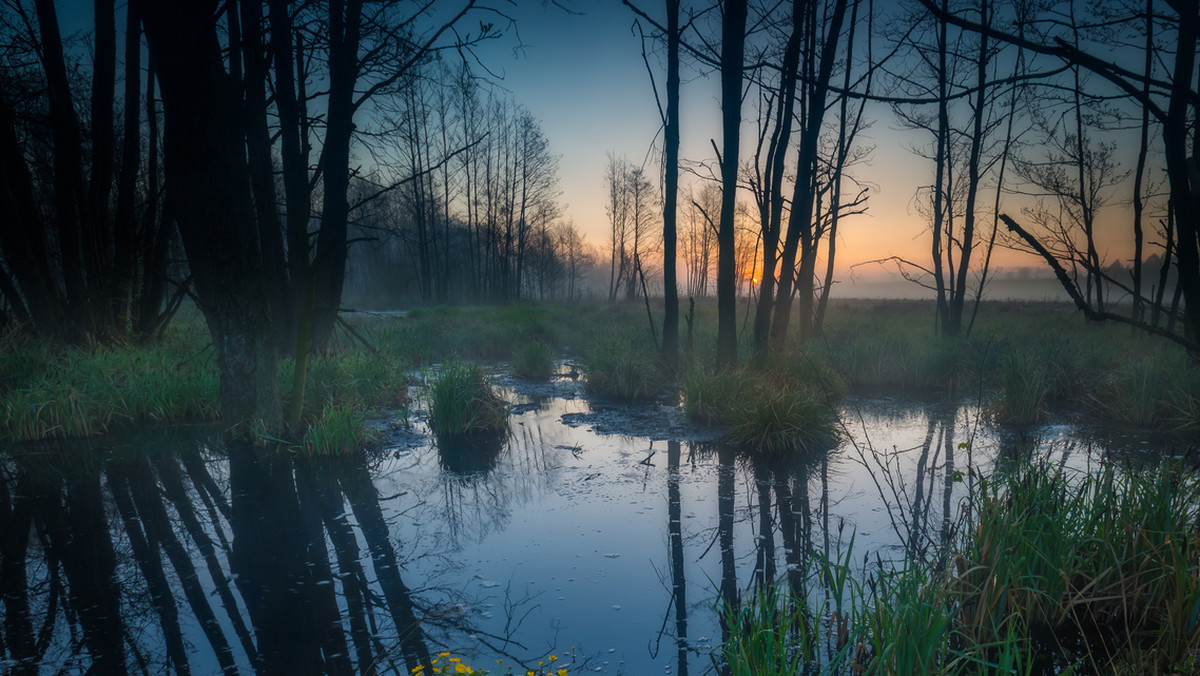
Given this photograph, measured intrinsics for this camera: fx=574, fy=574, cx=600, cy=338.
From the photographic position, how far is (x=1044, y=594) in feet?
8.40

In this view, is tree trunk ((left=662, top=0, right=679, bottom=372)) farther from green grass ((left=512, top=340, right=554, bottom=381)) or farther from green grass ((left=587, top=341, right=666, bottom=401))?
green grass ((left=512, top=340, right=554, bottom=381))

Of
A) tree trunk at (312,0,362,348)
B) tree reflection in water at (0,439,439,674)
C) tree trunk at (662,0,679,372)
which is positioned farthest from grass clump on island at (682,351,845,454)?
tree trunk at (312,0,362,348)

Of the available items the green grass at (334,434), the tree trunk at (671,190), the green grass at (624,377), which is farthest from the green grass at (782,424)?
the green grass at (334,434)

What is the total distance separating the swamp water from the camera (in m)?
2.88

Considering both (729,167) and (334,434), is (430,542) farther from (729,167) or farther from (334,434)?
(729,167)

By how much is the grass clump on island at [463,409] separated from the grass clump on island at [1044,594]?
4762mm

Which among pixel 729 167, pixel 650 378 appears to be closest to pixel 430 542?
pixel 650 378

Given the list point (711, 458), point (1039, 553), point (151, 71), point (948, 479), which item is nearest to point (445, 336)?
point (151, 71)

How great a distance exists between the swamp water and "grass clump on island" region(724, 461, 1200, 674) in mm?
281

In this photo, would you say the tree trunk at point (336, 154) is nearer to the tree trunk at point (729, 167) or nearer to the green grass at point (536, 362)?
the green grass at point (536, 362)

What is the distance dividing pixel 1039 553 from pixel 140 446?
8.03 meters

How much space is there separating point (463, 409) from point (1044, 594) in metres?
5.91

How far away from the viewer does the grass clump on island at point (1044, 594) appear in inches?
95.3

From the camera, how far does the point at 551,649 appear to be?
9.28 feet
